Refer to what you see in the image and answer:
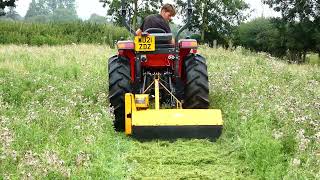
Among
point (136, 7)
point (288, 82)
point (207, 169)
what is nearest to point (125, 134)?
point (207, 169)

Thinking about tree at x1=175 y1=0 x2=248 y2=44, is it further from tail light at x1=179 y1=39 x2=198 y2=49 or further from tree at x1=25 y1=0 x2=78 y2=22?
tree at x1=25 y1=0 x2=78 y2=22

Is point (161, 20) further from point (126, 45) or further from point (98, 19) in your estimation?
point (98, 19)

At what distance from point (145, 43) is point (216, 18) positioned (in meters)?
38.2

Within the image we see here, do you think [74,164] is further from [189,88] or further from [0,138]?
[189,88]

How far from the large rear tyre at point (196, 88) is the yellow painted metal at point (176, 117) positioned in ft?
2.70

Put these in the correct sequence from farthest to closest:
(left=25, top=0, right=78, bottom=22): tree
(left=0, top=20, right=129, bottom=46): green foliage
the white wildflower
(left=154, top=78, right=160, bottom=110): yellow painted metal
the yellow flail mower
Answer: (left=25, top=0, right=78, bottom=22): tree
(left=0, top=20, right=129, bottom=46): green foliage
(left=154, top=78, right=160, bottom=110): yellow painted metal
the yellow flail mower
the white wildflower

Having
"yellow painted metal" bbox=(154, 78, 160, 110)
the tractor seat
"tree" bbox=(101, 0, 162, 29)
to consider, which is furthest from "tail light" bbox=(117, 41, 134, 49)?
"tree" bbox=(101, 0, 162, 29)

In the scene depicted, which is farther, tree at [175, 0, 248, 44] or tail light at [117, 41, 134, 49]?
tree at [175, 0, 248, 44]

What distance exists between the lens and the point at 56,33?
2817 cm

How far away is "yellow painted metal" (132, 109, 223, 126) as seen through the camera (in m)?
6.93

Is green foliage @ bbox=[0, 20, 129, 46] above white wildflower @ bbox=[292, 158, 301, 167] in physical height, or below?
above

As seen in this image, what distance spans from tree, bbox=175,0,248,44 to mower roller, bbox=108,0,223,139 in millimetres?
33954

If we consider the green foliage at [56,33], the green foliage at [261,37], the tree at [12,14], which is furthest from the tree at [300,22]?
the tree at [12,14]

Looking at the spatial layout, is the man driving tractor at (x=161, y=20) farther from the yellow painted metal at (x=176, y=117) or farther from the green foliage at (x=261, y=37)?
the green foliage at (x=261, y=37)
